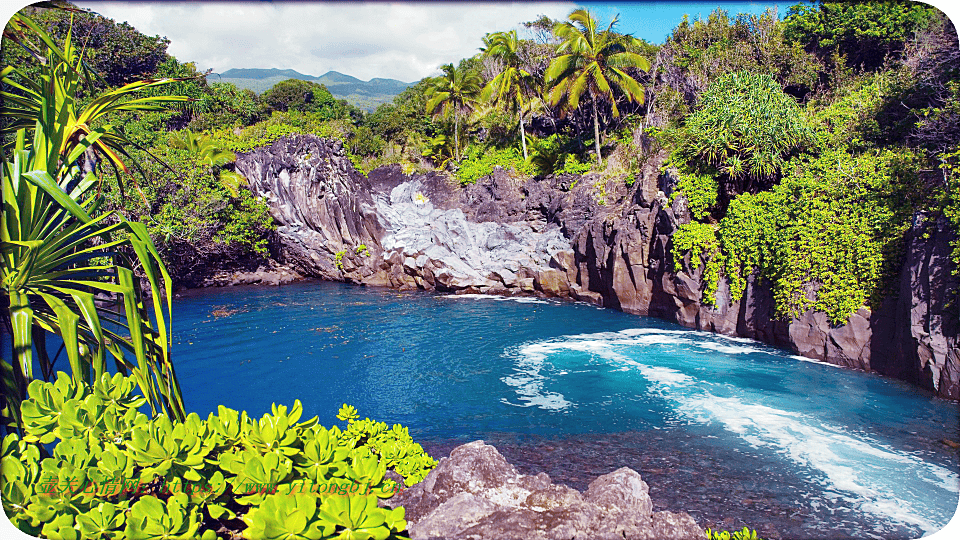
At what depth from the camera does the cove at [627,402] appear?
7129 mm

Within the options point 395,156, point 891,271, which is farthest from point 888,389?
point 395,156

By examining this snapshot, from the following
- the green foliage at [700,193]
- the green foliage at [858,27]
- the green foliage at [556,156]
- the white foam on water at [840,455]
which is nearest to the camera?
the white foam on water at [840,455]

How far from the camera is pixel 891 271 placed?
11.5 meters

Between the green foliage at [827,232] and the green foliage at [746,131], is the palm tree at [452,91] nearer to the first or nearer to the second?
the green foliage at [746,131]

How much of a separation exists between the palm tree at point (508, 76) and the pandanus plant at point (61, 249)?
76.7ft

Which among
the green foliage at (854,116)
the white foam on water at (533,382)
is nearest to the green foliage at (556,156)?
the green foliage at (854,116)

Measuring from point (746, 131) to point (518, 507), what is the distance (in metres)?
14.0

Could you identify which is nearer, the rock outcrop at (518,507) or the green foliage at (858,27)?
the rock outcrop at (518,507)

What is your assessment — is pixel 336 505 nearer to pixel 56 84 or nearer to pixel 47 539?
pixel 47 539

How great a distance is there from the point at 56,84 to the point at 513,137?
2680 centimetres

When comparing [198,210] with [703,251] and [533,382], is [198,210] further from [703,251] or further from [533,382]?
[703,251]

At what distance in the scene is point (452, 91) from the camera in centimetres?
2778

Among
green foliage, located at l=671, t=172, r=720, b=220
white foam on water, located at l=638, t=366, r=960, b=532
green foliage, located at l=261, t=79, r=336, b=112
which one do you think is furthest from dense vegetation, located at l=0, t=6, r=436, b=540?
green foliage, located at l=261, t=79, r=336, b=112

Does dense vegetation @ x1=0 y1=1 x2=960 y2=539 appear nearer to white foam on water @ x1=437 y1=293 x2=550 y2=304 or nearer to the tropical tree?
the tropical tree
